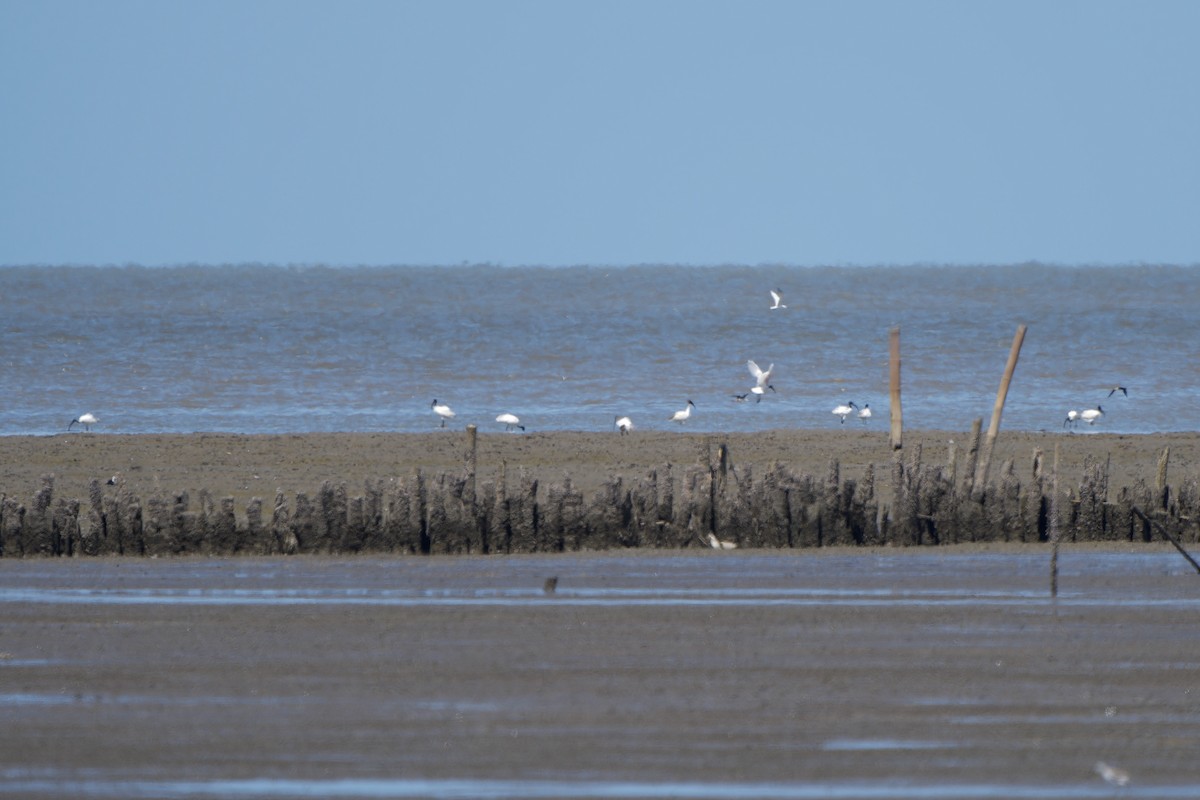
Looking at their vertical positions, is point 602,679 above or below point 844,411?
below

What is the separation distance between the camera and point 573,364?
3962cm

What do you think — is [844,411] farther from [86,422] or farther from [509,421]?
[86,422]

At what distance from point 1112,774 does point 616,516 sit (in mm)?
7012

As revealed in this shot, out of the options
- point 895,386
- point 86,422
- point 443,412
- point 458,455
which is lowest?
point 458,455

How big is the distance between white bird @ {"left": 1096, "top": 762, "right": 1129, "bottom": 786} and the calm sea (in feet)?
59.5

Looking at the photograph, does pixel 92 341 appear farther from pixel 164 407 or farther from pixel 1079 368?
pixel 1079 368

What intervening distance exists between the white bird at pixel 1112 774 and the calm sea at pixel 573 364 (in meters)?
18.1

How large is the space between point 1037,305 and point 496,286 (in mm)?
44065

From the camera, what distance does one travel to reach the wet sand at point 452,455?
712 inches

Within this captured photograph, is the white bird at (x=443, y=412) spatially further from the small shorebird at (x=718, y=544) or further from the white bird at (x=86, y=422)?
the small shorebird at (x=718, y=544)

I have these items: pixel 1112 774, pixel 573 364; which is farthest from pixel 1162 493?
pixel 573 364

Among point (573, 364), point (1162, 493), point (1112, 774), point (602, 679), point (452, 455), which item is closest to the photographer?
point (1112, 774)

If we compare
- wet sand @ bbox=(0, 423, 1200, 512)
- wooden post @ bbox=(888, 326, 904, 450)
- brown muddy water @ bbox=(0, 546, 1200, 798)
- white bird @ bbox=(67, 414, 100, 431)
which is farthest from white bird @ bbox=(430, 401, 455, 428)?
brown muddy water @ bbox=(0, 546, 1200, 798)

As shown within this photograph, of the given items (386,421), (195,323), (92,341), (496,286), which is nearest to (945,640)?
(386,421)
